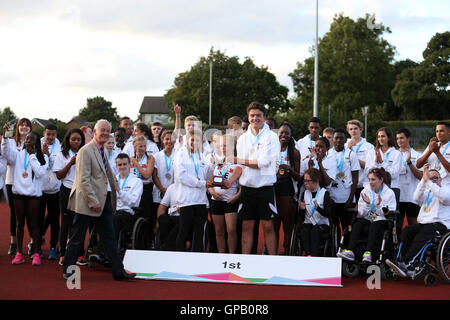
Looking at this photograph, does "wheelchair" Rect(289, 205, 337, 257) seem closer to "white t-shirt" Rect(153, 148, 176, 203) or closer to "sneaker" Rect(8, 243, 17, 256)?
"white t-shirt" Rect(153, 148, 176, 203)

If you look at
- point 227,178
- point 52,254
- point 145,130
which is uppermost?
point 145,130

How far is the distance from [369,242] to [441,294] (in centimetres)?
111

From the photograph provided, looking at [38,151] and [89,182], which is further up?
[38,151]

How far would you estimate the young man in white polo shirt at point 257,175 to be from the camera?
23.0 ft

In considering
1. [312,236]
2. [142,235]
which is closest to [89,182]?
[142,235]

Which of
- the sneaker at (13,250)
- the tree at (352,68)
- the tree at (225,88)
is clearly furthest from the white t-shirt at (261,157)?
the tree at (352,68)

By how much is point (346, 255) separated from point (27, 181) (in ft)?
14.7

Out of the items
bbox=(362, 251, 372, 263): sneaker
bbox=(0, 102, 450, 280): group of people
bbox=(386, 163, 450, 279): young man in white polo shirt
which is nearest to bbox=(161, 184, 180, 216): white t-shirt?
bbox=(0, 102, 450, 280): group of people

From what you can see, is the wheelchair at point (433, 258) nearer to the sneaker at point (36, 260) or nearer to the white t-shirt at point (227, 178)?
the white t-shirt at point (227, 178)

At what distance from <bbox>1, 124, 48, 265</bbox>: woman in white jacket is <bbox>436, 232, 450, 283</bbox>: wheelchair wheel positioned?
17.5ft

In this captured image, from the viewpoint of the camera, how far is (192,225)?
7.27 metres

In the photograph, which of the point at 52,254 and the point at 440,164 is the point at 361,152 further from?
the point at 52,254

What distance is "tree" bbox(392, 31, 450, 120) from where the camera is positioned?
51750 mm

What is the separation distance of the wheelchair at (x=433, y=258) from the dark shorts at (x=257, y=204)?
5.99 feet
